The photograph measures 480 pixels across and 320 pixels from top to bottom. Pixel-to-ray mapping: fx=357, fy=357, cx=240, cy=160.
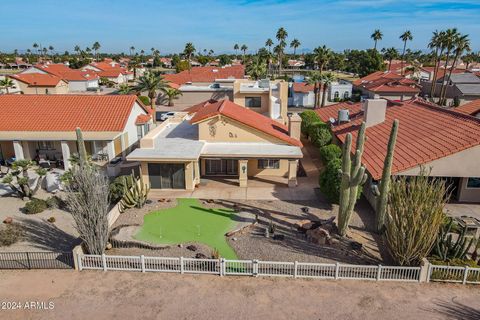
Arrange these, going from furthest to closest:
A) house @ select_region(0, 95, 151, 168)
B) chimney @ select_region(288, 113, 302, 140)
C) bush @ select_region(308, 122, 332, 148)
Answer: bush @ select_region(308, 122, 332, 148), house @ select_region(0, 95, 151, 168), chimney @ select_region(288, 113, 302, 140)

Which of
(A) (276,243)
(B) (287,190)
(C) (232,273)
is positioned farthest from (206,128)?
(C) (232,273)

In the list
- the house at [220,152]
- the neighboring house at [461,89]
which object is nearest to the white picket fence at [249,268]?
the house at [220,152]

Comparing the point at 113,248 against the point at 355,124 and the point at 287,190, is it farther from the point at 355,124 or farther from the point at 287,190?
the point at 355,124

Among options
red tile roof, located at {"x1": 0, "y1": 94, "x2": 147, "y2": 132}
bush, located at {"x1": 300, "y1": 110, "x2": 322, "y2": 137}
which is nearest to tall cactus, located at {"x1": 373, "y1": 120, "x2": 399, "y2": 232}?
bush, located at {"x1": 300, "y1": 110, "x2": 322, "y2": 137}

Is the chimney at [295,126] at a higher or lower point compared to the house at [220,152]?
higher

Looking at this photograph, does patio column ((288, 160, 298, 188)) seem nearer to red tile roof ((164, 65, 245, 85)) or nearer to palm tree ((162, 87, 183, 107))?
palm tree ((162, 87, 183, 107))

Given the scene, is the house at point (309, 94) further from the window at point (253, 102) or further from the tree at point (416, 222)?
the tree at point (416, 222)

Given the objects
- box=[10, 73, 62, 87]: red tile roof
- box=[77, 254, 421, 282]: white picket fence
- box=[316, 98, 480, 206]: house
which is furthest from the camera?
box=[10, 73, 62, 87]: red tile roof

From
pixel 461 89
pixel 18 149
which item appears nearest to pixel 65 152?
pixel 18 149

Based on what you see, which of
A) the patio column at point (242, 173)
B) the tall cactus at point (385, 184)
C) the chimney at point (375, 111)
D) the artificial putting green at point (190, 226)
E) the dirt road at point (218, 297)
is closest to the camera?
the dirt road at point (218, 297)
